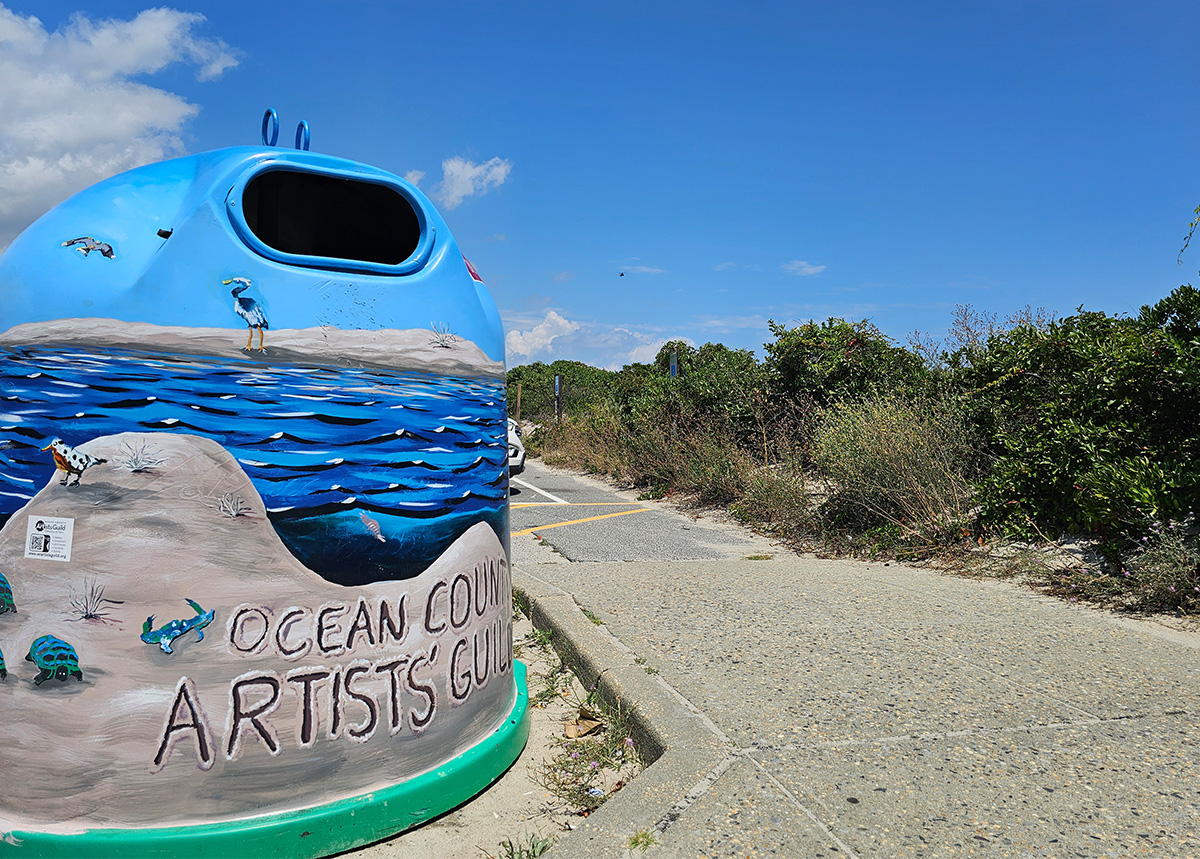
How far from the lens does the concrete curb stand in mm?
2426

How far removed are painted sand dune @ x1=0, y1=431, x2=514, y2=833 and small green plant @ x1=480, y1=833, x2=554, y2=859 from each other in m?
0.59

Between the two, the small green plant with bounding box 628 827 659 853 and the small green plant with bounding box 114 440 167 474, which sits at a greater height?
the small green plant with bounding box 114 440 167 474

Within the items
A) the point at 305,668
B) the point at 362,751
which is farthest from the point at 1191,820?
the point at 305,668

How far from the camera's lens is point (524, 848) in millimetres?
2514

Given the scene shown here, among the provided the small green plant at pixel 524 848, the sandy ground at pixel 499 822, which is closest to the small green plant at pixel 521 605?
the sandy ground at pixel 499 822

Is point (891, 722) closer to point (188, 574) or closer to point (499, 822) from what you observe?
point (499, 822)

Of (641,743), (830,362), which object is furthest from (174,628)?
(830,362)

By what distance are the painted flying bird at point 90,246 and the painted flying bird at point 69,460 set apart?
583 millimetres

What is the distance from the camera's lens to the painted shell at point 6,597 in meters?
2.21

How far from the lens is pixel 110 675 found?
2.17 metres

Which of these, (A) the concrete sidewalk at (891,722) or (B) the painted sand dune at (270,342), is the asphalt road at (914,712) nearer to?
(A) the concrete sidewalk at (891,722)

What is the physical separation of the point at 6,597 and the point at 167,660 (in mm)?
514

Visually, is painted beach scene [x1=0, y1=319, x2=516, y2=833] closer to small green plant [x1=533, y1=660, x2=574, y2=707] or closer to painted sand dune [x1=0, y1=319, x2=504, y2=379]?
painted sand dune [x1=0, y1=319, x2=504, y2=379]

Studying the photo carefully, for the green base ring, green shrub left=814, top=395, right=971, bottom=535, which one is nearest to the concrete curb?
the green base ring
